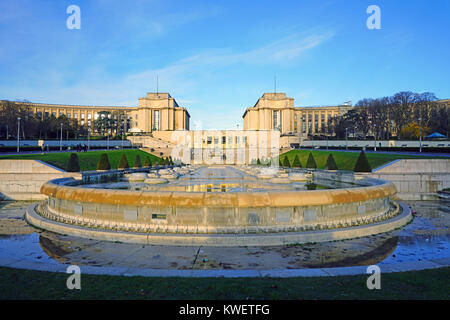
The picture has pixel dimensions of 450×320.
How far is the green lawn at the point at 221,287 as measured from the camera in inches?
201

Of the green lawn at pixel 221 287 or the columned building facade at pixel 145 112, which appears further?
the columned building facade at pixel 145 112

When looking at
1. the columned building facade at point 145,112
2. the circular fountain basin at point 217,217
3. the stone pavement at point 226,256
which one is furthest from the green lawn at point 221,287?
the columned building facade at point 145,112

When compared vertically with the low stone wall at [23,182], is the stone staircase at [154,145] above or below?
above

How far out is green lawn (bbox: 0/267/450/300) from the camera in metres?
5.11

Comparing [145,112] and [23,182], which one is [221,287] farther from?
[145,112]

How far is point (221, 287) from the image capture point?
18.0ft

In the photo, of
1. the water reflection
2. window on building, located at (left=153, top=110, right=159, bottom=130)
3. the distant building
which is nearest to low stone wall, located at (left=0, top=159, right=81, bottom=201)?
the water reflection

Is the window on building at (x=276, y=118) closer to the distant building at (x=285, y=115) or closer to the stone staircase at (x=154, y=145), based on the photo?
the distant building at (x=285, y=115)

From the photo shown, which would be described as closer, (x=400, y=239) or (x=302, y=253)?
(x=302, y=253)

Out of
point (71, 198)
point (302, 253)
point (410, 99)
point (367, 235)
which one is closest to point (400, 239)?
point (367, 235)

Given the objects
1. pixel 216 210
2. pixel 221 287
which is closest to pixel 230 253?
pixel 216 210

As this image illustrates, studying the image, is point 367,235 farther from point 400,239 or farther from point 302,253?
point 302,253

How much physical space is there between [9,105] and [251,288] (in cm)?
8186
